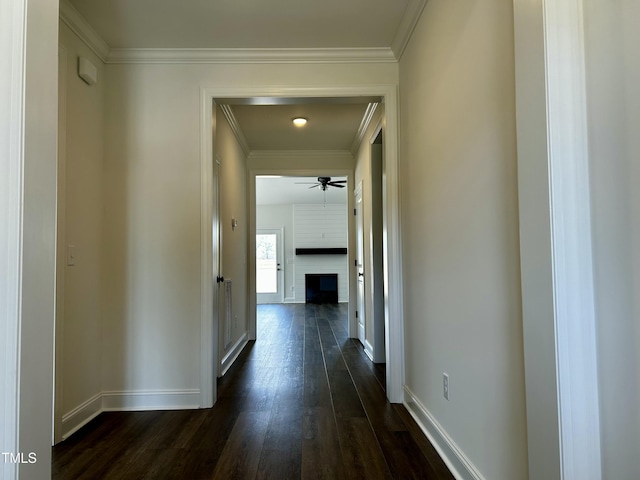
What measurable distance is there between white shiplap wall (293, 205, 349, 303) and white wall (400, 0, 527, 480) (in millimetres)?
7189

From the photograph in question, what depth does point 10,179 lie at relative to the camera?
0.93m

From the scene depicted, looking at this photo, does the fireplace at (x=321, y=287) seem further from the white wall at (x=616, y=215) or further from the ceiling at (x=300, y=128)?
the white wall at (x=616, y=215)

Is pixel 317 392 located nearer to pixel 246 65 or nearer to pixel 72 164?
pixel 72 164

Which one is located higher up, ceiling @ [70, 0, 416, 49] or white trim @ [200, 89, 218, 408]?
ceiling @ [70, 0, 416, 49]

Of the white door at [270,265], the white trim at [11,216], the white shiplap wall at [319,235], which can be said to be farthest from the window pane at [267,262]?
the white trim at [11,216]

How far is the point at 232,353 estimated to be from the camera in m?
3.88

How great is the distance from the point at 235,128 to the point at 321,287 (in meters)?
6.08

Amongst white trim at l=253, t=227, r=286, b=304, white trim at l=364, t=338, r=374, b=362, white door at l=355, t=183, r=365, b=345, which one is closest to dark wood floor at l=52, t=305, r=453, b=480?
white trim at l=364, t=338, r=374, b=362

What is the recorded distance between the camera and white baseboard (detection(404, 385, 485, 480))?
1.62 m

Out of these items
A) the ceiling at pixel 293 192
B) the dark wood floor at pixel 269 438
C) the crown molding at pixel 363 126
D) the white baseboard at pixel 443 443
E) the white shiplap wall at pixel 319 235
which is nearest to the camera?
the white baseboard at pixel 443 443

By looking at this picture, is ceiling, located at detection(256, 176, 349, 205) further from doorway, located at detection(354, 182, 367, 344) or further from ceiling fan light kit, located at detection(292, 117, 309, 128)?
ceiling fan light kit, located at detection(292, 117, 309, 128)

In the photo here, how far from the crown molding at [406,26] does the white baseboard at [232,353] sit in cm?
295

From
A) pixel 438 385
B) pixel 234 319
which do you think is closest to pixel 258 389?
pixel 234 319

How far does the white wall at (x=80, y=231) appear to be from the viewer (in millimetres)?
2202
